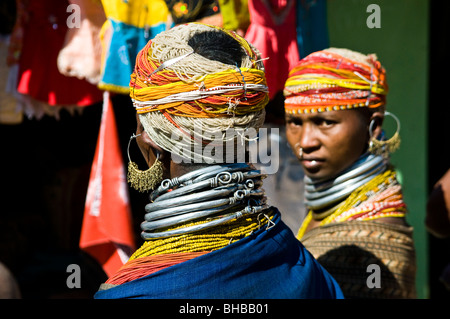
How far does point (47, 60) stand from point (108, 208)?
1.05 metres

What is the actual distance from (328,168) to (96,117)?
92.7 inches

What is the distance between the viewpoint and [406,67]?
5.12 meters

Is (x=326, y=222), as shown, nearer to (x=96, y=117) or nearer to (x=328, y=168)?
(x=328, y=168)

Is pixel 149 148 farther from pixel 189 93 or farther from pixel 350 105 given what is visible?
pixel 350 105

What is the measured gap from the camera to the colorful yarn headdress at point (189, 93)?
5.41ft

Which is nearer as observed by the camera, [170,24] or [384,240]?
[384,240]

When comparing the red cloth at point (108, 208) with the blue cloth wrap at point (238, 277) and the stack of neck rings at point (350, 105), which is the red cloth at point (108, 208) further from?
the blue cloth wrap at point (238, 277)

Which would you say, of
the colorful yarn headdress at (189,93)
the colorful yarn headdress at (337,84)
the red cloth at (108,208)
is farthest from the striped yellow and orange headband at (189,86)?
the red cloth at (108,208)


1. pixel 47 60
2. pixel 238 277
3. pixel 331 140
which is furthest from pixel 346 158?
pixel 47 60

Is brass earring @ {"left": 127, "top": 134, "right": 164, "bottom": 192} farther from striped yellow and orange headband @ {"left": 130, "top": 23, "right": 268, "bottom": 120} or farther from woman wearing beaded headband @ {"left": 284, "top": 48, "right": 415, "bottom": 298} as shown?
woman wearing beaded headband @ {"left": 284, "top": 48, "right": 415, "bottom": 298}

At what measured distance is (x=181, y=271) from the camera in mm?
1626

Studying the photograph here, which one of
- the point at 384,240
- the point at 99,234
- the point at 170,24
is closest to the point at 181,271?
the point at 384,240

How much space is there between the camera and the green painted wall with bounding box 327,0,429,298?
489cm

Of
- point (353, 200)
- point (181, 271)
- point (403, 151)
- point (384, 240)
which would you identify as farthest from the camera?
point (403, 151)
